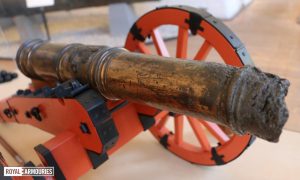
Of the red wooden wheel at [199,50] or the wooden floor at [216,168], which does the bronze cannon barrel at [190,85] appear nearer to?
the red wooden wheel at [199,50]

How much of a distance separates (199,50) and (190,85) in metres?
0.44

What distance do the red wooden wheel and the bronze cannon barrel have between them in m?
0.26

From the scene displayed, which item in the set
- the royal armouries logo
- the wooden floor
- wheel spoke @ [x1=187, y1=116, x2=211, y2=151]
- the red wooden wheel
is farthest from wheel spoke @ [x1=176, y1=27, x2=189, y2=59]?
the royal armouries logo

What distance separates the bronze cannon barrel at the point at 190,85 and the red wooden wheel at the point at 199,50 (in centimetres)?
26

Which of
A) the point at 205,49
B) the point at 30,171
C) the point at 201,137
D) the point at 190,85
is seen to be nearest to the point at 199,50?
the point at 205,49

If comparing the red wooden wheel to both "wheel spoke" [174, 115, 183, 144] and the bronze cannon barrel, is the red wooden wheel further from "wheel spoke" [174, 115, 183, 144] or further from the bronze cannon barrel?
the bronze cannon barrel

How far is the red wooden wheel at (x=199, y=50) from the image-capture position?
0.88 metres

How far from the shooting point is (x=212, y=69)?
601mm

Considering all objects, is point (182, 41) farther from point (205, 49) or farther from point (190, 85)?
point (190, 85)

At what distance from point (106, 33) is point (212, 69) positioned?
2.54 metres

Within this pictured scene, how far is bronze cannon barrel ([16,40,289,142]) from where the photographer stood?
0.52 m

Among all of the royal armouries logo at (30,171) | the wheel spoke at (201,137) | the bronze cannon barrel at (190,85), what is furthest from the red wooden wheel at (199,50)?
the royal armouries logo at (30,171)

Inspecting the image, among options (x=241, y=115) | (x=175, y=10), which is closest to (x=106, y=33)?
(x=175, y=10)

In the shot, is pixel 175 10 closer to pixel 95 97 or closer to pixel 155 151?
pixel 95 97
